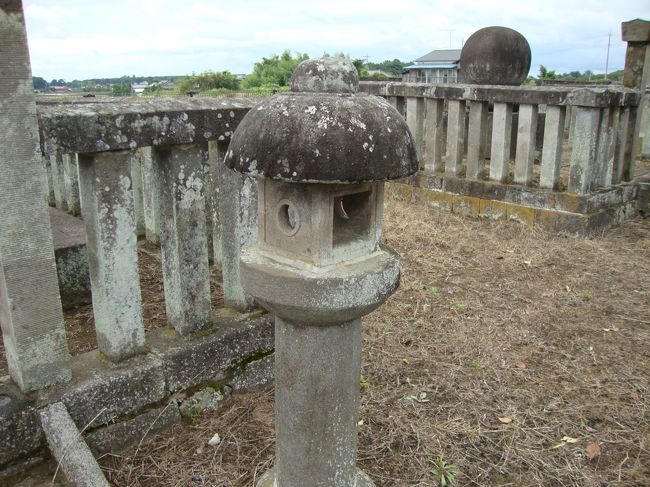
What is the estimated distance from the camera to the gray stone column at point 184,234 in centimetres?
288

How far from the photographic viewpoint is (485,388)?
3.55 m

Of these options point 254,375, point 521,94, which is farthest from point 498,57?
point 254,375

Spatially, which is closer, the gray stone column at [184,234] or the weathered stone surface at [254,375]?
the gray stone column at [184,234]

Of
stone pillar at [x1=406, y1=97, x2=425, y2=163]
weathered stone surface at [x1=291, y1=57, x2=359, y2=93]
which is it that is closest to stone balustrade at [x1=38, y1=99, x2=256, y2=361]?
weathered stone surface at [x1=291, y1=57, x2=359, y2=93]

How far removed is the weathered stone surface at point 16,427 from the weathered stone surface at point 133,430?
0.80 ft

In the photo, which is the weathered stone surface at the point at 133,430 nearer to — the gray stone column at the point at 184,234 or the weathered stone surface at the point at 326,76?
the gray stone column at the point at 184,234

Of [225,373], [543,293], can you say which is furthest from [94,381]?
[543,293]

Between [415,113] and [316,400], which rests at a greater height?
[415,113]

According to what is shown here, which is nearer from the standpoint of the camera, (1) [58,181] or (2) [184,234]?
(2) [184,234]

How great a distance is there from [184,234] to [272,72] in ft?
152

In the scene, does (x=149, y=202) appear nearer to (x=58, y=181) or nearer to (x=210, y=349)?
(x=58, y=181)

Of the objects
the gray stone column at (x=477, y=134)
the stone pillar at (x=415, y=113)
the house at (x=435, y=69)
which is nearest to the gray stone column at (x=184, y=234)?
the gray stone column at (x=477, y=134)

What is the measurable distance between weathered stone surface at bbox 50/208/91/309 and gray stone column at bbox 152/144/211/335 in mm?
1500

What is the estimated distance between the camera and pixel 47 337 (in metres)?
2.52
